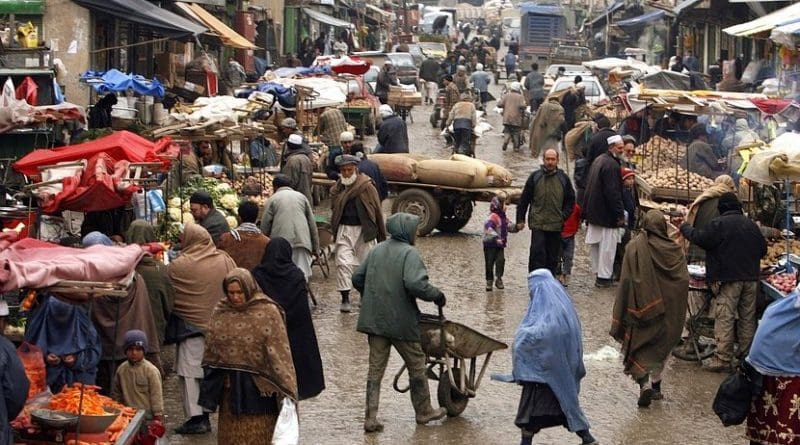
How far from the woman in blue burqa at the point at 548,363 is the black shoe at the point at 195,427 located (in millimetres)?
2317

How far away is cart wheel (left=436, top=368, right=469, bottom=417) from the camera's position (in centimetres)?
1104

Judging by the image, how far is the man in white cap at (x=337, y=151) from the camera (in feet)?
59.5

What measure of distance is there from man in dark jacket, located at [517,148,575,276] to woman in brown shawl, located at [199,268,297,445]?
663 cm

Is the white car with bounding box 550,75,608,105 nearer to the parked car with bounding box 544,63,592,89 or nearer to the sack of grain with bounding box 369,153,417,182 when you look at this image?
the parked car with bounding box 544,63,592,89

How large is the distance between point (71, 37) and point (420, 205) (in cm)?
651

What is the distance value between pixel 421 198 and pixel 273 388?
995cm

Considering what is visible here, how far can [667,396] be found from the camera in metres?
12.1

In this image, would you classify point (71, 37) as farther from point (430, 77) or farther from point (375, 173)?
point (430, 77)

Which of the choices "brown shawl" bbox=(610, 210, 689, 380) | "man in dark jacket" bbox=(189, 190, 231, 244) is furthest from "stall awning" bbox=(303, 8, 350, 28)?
"brown shawl" bbox=(610, 210, 689, 380)

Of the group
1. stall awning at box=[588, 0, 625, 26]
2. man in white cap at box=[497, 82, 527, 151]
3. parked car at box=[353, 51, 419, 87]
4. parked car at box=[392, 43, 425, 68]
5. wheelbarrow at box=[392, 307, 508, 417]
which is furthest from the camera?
stall awning at box=[588, 0, 625, 26]

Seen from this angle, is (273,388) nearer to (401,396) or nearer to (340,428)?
(340,428)

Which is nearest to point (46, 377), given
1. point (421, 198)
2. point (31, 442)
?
point (31, 442)

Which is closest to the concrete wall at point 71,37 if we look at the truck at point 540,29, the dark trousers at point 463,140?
the dark trousers at point 463,140

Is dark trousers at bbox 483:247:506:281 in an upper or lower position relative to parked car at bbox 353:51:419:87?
lower
